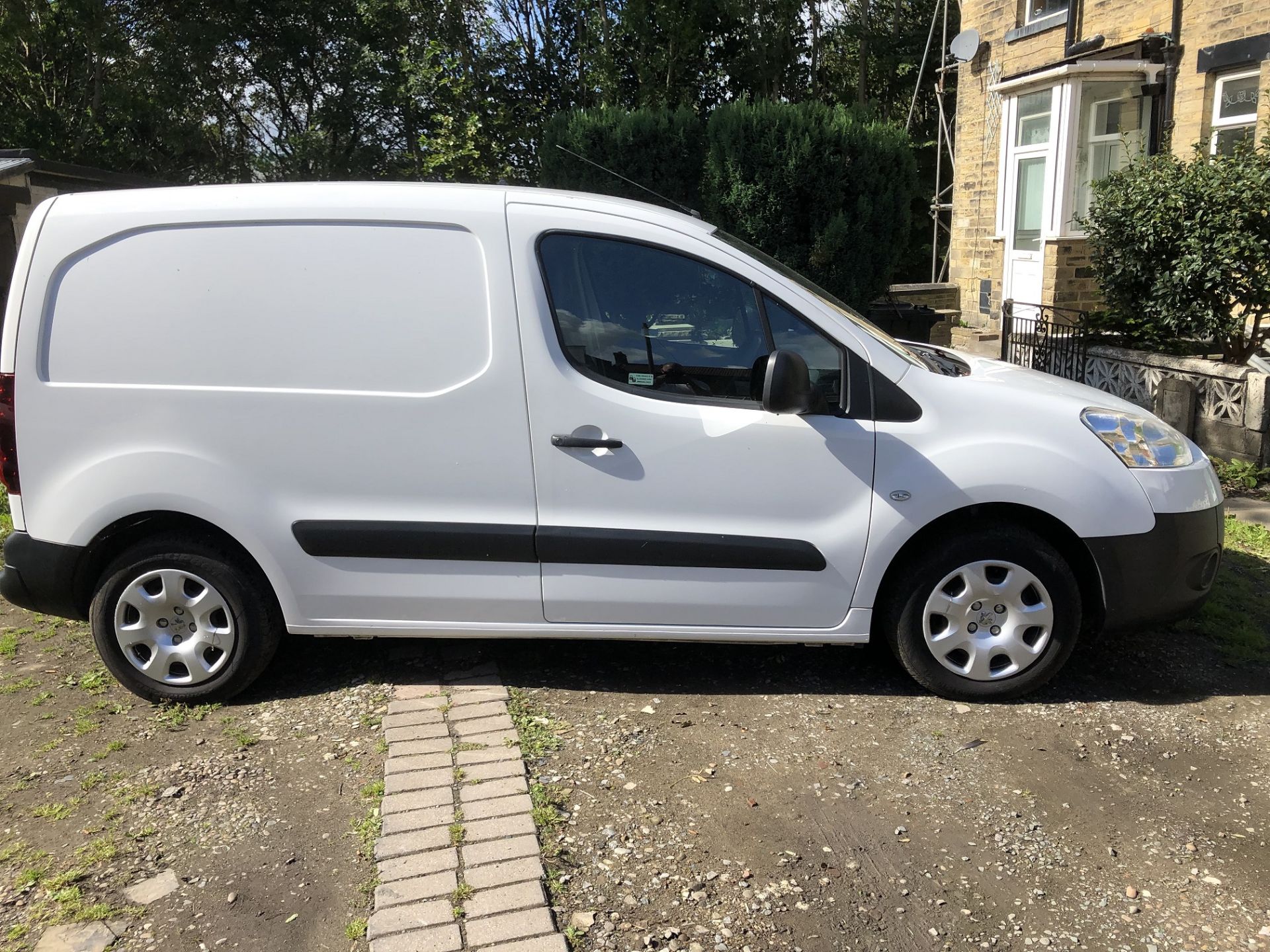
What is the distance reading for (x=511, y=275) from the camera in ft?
12.7

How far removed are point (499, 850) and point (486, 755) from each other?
0.59 metres

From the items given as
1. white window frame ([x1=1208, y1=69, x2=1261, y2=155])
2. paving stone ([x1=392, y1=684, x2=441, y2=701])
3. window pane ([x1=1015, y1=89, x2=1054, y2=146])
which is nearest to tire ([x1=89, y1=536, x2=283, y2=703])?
paving stone ([x1=392, y1=684, x2=441, y2=701])

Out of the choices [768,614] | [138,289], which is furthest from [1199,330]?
[138,289]

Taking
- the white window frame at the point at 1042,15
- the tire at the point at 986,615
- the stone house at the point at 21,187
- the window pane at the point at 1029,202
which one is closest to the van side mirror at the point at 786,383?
the tire at the point at 986,615

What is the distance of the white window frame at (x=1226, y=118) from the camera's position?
11242mm

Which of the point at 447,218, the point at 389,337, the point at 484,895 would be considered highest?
the point at 447,218

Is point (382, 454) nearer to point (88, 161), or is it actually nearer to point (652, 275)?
point (652, 275)

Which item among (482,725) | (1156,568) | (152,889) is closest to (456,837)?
(482,725)

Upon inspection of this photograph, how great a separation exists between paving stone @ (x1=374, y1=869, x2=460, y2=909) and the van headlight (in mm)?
2852

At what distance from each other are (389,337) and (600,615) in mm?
1338

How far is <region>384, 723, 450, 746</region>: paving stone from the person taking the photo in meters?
3.78

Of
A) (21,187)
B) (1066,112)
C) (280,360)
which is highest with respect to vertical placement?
(1066,112)

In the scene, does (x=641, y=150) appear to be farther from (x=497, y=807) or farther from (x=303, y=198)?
(x=497, y=807)

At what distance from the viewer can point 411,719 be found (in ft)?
12.9
